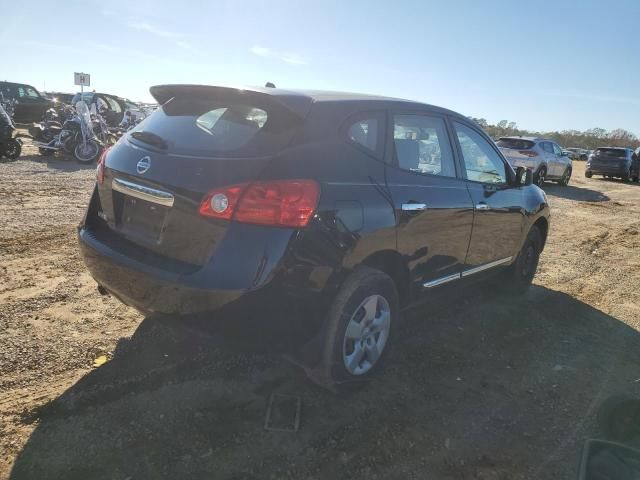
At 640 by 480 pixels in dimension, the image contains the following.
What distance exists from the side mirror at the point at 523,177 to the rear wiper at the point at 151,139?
3.29m

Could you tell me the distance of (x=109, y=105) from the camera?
1980cm

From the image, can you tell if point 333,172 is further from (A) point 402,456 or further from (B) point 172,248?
(A) point 402,456

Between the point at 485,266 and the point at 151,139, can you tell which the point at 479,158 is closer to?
the point at 485,266

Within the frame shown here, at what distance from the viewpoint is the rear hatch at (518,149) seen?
51.5ft

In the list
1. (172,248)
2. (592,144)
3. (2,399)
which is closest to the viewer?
(172,248)

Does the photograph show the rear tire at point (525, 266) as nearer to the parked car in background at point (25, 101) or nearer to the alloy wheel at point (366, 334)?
the alloy wheel at point (366, 334)

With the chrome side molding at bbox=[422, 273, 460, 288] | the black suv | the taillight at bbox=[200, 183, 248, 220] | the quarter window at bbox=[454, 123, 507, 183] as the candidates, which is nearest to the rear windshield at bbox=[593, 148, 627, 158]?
the quarter window at bbox=[454, 123, 507, 183]

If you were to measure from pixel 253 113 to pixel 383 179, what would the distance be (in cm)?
85

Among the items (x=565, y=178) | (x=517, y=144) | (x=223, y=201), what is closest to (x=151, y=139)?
(x=223, y=201)

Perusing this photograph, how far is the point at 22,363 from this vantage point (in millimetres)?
3051

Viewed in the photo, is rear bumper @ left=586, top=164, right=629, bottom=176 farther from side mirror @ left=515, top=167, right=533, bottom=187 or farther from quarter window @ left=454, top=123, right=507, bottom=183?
quarter window @ left=454, top=123, right=507, bottom=183

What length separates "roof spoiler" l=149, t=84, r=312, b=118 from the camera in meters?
2.69

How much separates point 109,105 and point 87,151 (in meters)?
7.63

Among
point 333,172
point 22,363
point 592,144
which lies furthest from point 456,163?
point 592,144
